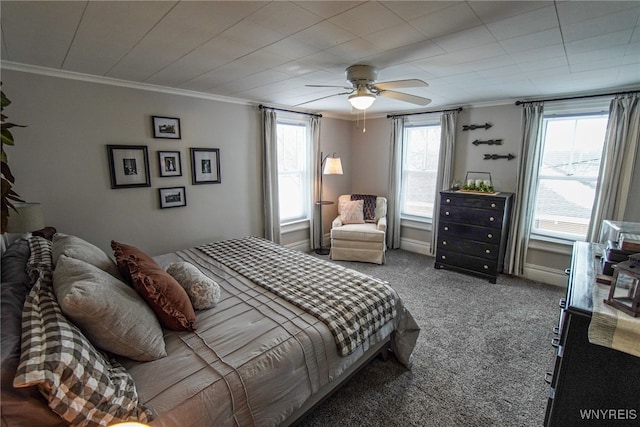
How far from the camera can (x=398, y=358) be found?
224 centimetres

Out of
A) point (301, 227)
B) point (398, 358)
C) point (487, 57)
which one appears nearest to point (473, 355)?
point (398, 358)

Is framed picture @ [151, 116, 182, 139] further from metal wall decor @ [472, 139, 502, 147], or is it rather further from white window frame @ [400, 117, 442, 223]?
metal wall decor @ [472, 139, 502, 147]

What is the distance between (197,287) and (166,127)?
85.2 inches

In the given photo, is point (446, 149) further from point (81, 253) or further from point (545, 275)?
point (81, 253)

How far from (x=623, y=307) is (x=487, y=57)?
1.83m

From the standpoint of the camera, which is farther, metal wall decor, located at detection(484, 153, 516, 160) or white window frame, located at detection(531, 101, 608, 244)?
metal wall decor, located at detection(484, 153, 516, 160)

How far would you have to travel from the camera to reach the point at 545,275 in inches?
147

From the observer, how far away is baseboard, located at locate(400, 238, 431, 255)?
480cm

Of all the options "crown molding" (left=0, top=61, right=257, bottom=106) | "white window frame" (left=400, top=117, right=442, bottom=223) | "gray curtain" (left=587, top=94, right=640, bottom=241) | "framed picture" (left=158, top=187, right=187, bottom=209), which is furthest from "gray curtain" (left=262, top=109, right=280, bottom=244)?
"gray curtain" (left=587, top=94, right=640, bottom=241)

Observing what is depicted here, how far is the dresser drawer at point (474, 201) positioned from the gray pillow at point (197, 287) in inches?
129

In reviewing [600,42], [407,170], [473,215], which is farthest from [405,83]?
[407,170]

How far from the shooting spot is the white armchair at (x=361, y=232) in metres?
4.29

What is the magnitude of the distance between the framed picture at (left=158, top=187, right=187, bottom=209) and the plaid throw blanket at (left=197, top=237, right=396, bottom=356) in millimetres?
875

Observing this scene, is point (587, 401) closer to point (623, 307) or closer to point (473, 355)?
point (623, 307)
